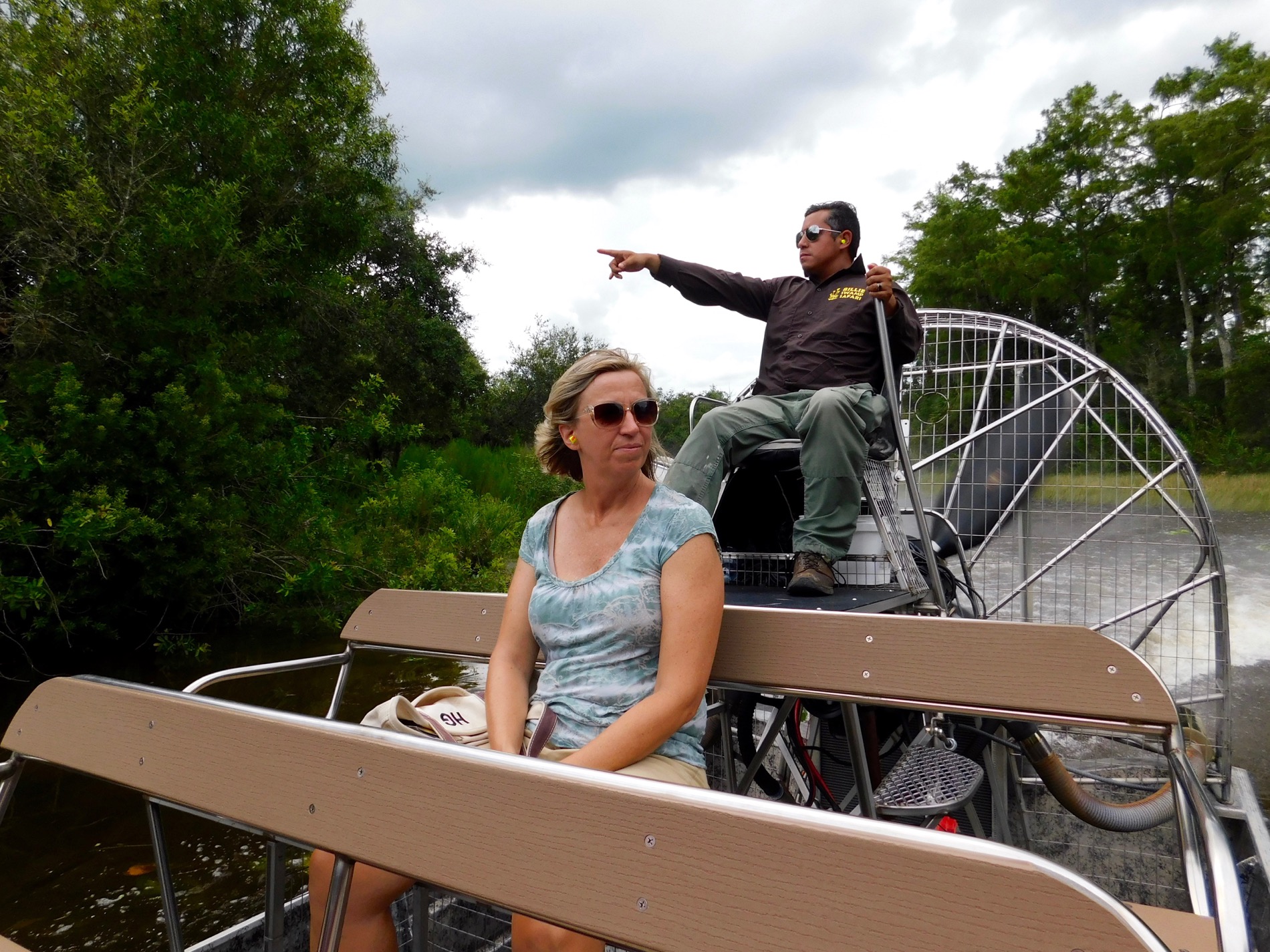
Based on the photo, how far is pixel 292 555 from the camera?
5992mm

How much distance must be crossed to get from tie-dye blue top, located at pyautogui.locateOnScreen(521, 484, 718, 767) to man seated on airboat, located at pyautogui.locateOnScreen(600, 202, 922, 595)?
47.5 inches

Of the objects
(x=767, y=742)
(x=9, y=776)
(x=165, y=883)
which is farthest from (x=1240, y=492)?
(x=9, y=776)

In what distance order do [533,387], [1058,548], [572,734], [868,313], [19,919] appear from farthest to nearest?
[533,387], [1058,548], [868,313], [19,919], [572,734]

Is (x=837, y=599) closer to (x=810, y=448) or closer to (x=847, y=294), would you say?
(x=810, y=448)

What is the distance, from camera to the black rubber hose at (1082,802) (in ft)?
8.78

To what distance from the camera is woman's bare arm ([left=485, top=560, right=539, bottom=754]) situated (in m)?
1.78

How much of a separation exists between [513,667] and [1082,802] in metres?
1.99

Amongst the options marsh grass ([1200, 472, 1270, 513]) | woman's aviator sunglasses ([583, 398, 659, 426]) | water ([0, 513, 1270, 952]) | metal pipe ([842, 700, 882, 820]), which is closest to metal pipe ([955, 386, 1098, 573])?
water ([0, 513, 1270, 952])

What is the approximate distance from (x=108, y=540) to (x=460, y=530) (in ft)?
13.1

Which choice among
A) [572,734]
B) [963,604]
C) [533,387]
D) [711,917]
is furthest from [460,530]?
[533,387]

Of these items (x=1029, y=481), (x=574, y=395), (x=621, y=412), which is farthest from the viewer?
(x=1029, y=481)

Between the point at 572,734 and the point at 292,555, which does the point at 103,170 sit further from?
the point at 572,734

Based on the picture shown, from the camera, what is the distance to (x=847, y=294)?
3447 millimetres

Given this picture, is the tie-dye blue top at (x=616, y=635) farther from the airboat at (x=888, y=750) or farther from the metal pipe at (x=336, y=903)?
the metal pipe at (x=336, y=903)
